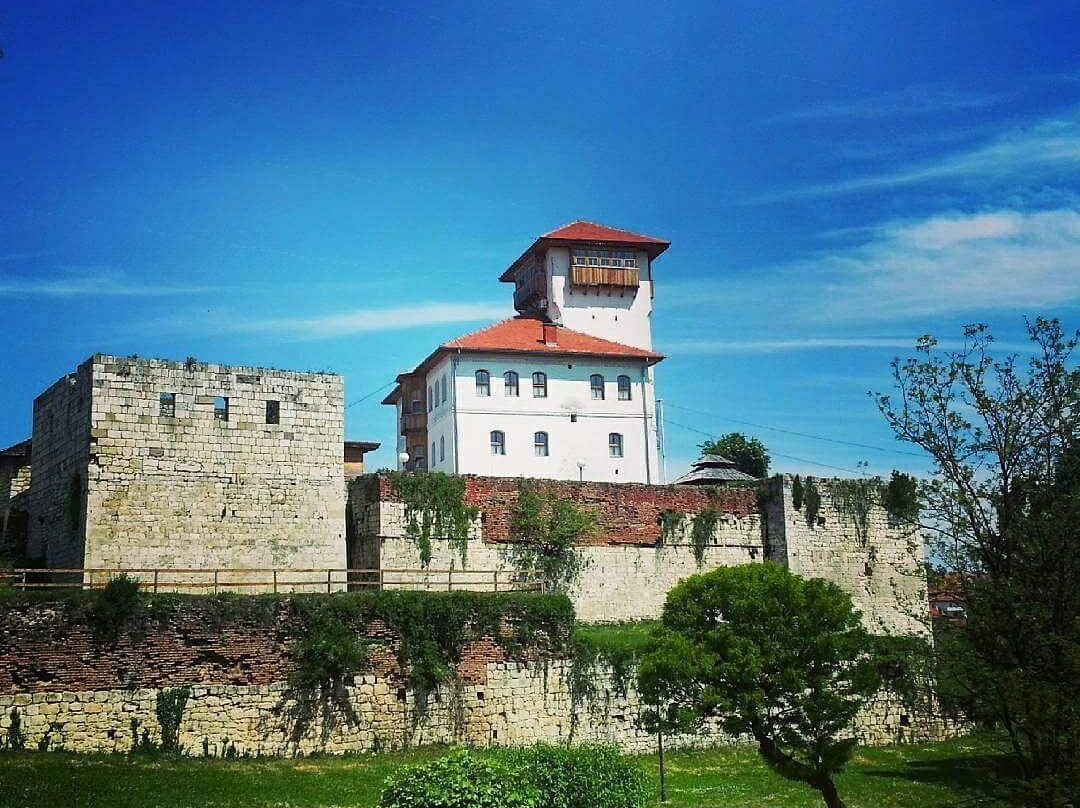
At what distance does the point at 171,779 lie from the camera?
74.7 ft

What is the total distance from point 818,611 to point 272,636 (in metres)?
12.0

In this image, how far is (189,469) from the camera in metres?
31.5

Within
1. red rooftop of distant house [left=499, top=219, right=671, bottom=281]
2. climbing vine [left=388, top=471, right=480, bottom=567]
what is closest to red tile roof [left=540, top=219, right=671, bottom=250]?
red rooftop of distant house [left=499, top=219, right=671, bottom=281]

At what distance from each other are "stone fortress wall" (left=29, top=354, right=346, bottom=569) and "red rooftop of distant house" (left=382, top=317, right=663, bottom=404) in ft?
50.2

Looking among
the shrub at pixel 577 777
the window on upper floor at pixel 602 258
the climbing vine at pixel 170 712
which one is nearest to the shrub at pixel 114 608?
the climbing vine at pixel 170 712

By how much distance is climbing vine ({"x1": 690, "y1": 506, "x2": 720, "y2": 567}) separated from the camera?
38.9 metres

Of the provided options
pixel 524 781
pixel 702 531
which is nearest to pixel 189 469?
pixel 524 781

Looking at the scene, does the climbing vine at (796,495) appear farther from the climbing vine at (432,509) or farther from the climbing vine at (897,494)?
the climbing vine at (432,509)

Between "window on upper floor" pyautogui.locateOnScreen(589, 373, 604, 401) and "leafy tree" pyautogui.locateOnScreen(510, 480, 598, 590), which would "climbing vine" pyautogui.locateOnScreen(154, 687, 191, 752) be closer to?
"leafy tree" pyautogui.locateOnScreen(510, 480, 598, 590)

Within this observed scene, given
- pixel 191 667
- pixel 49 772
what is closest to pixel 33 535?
pixel 191 667

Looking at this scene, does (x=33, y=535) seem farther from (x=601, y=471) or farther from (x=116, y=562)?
(x=601, y=471)

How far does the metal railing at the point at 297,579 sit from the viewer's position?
2922cm

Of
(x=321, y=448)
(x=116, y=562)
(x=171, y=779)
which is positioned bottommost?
(x=171, y=779)

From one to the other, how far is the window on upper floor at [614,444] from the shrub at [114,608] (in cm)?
2611
